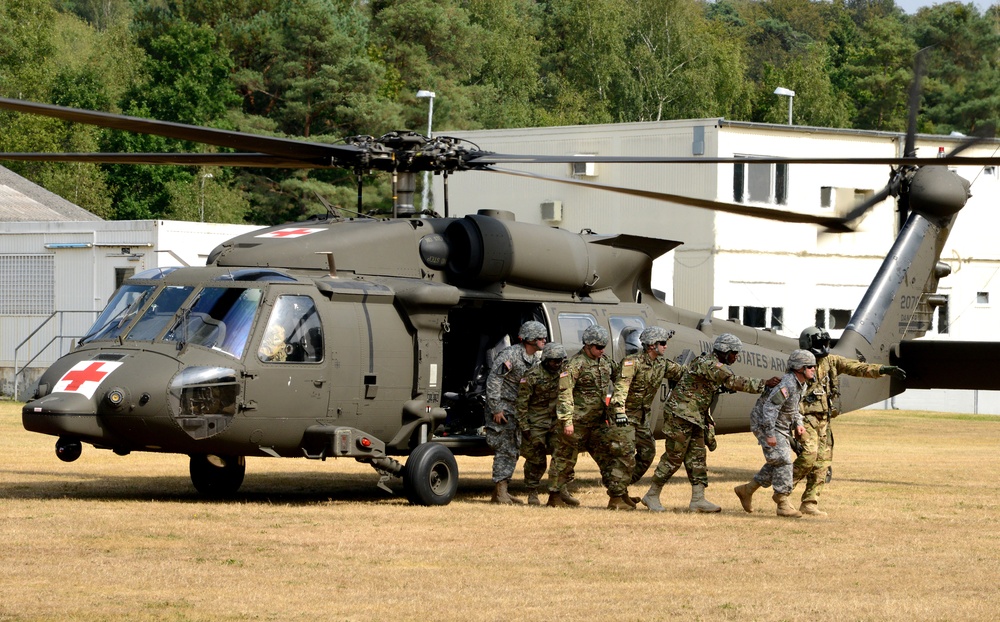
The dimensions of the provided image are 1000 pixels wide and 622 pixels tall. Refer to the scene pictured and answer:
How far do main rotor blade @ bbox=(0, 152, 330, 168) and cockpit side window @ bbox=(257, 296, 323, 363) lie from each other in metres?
1.32

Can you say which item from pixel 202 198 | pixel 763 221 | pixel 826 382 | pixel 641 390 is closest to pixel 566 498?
pixel 641 390

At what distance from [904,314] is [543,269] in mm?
5615

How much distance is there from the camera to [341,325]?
1274 centimetres

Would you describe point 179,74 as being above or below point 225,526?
→ above

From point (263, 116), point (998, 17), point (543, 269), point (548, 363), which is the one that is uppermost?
point (263, 116)

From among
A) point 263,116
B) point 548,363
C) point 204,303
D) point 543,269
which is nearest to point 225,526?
point 204,303

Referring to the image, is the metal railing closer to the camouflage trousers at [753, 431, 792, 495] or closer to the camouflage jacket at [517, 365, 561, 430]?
the camouflage jacket at [517, 365, 561, 430]

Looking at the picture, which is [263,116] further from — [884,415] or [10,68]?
[884,415]

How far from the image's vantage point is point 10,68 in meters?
65.5

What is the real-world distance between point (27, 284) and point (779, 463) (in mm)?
21513

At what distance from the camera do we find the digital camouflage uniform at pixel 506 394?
1352cm

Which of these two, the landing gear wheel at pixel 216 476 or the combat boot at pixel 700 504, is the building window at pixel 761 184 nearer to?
the combat boot at pixel 700 504

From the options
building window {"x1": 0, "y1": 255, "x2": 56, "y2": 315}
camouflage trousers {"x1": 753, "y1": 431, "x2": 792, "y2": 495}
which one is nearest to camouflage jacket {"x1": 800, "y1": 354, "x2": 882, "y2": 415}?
camouflage trousers {"x1": 753, "y1": 431, "x2": 792, "y2": 495}

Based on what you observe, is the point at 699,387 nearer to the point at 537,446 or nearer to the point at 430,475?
the point at 537,446
